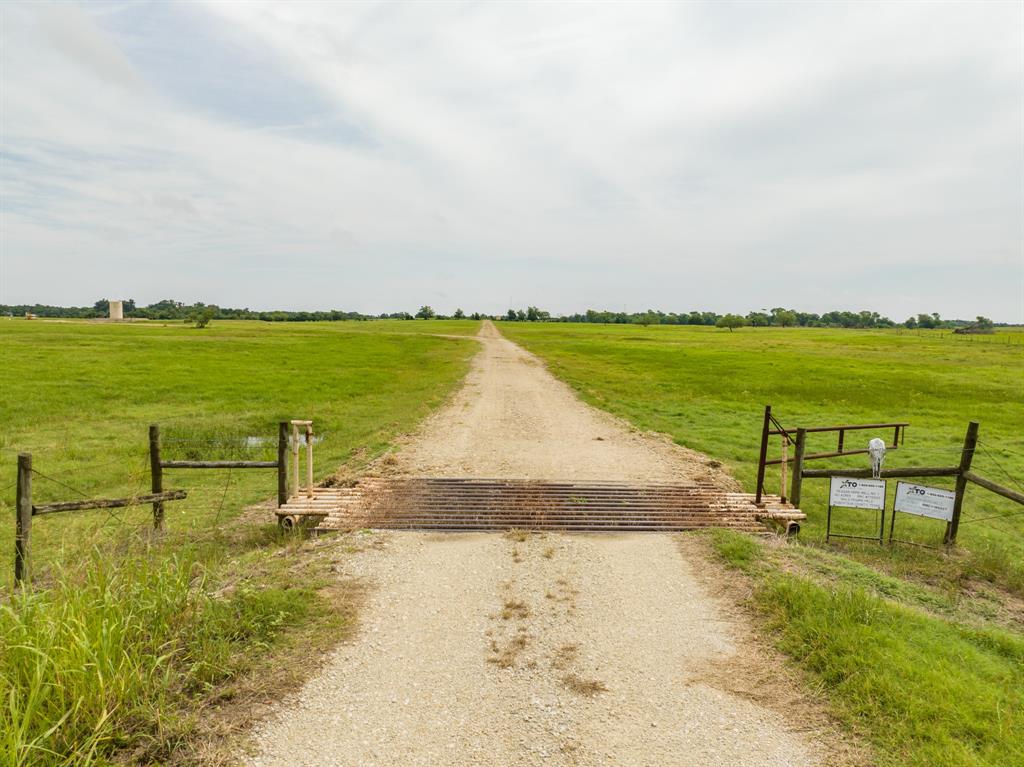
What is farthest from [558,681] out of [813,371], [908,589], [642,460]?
[813,371]

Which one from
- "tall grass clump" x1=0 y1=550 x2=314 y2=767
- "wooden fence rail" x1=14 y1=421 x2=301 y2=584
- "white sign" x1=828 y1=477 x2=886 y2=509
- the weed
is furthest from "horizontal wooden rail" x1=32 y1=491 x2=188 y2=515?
"white sign" x1=828 y1=477 x2=886 y2=509

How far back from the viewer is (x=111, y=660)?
14.6 feet

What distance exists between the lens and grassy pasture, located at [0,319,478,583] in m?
12.1

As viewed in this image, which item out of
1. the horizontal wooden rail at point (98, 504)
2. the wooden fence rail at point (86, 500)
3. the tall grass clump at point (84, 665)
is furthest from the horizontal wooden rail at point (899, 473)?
the horizontal wooden rail at point (98, 504)

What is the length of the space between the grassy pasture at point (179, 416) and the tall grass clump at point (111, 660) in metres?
1.57

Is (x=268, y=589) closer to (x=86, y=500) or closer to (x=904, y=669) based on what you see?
(x=86, y=500)

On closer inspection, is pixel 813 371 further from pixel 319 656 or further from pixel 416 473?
pixel 319 656

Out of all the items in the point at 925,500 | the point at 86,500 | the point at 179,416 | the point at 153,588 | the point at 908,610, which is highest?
the point at 925,500

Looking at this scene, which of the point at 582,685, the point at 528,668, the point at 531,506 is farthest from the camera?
the point at 531,506

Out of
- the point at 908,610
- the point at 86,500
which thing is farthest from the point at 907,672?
the point at 86,500

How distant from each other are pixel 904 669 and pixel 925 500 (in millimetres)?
4989

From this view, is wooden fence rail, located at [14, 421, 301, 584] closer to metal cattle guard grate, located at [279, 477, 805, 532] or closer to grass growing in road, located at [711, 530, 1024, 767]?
metal cattle guard grate, located at [279, 477, 805, 532]

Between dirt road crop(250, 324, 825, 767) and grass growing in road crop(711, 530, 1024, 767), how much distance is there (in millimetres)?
683

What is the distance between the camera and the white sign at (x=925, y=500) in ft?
29.0
